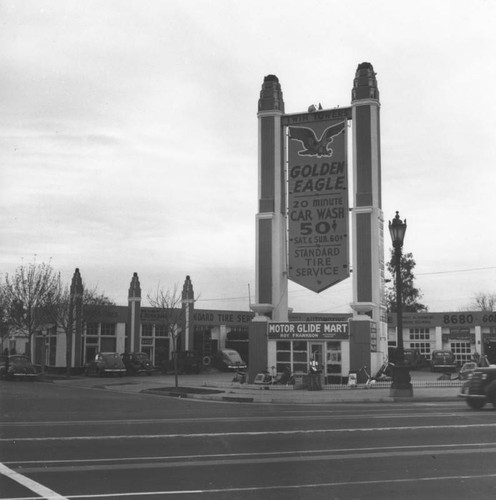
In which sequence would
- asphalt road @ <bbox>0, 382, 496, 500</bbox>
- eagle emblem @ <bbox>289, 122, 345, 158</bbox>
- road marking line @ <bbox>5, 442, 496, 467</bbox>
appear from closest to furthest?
1. asphalt road @ <bbox>0, 382, 496, 500</bbox>
2. road marking line @ <bbox>5, 442, 496, 467</bbox>
3. eagle emblem @ <bbox>289, 122, 345, 158</bbox>

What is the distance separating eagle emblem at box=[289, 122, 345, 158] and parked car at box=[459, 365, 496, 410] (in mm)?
21461

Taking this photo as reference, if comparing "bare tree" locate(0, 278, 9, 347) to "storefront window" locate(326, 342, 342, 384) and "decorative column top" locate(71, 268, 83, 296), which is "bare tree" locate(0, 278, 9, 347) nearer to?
"decorative column top" locate(71, 268, 83, 296)

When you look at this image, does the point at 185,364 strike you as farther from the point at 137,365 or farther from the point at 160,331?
the point at 160,331

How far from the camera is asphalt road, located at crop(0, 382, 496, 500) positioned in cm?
945

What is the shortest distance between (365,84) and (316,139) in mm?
3934

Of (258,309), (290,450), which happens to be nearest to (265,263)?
(258,309)

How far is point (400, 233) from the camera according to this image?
29.1 meters

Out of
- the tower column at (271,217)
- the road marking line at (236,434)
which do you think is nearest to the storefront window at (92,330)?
the tower column at (271,217)

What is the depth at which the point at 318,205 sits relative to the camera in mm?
42250

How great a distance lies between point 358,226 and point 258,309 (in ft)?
23.1

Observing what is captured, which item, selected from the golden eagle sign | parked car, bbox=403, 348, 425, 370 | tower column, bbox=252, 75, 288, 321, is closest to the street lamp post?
the golden eagle sign

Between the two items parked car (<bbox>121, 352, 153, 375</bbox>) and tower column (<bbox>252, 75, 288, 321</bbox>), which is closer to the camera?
tower column (<bbox>252, 75, 288, 321</bbox>)

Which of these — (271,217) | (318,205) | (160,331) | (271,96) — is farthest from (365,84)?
(160,331)

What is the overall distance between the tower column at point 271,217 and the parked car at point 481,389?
65.6 ft
